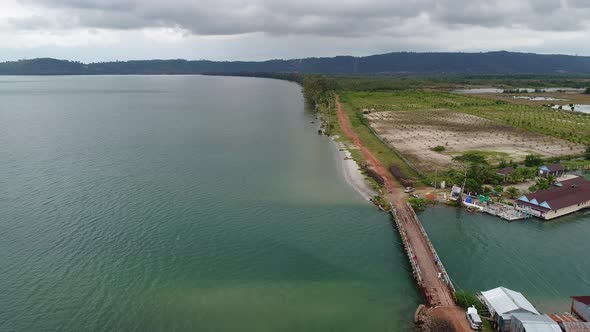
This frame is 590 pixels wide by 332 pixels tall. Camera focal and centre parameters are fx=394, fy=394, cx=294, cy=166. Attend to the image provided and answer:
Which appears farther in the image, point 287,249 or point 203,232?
point 203,232

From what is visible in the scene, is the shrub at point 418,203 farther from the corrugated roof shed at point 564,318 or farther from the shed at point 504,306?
the corrugated roof shed at point 564,318

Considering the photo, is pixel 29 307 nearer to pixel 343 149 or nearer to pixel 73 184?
pixel 73 184

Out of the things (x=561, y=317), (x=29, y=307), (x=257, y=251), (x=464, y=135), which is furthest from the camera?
(x=464, y=135)

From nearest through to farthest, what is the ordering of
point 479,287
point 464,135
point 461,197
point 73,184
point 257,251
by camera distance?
1. point 479,287
2. point 257,251
3. point 461,197
4. point 73,184
5. point 464,135

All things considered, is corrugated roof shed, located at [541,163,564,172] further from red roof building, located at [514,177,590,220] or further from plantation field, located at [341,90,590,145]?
plantation field, located at [341,90,590,145]

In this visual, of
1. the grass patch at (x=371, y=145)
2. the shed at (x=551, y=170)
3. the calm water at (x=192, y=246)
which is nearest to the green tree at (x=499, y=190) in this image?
the grass patch at (x=371, y=145)

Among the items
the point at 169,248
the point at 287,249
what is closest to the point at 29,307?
the point at 169,248
